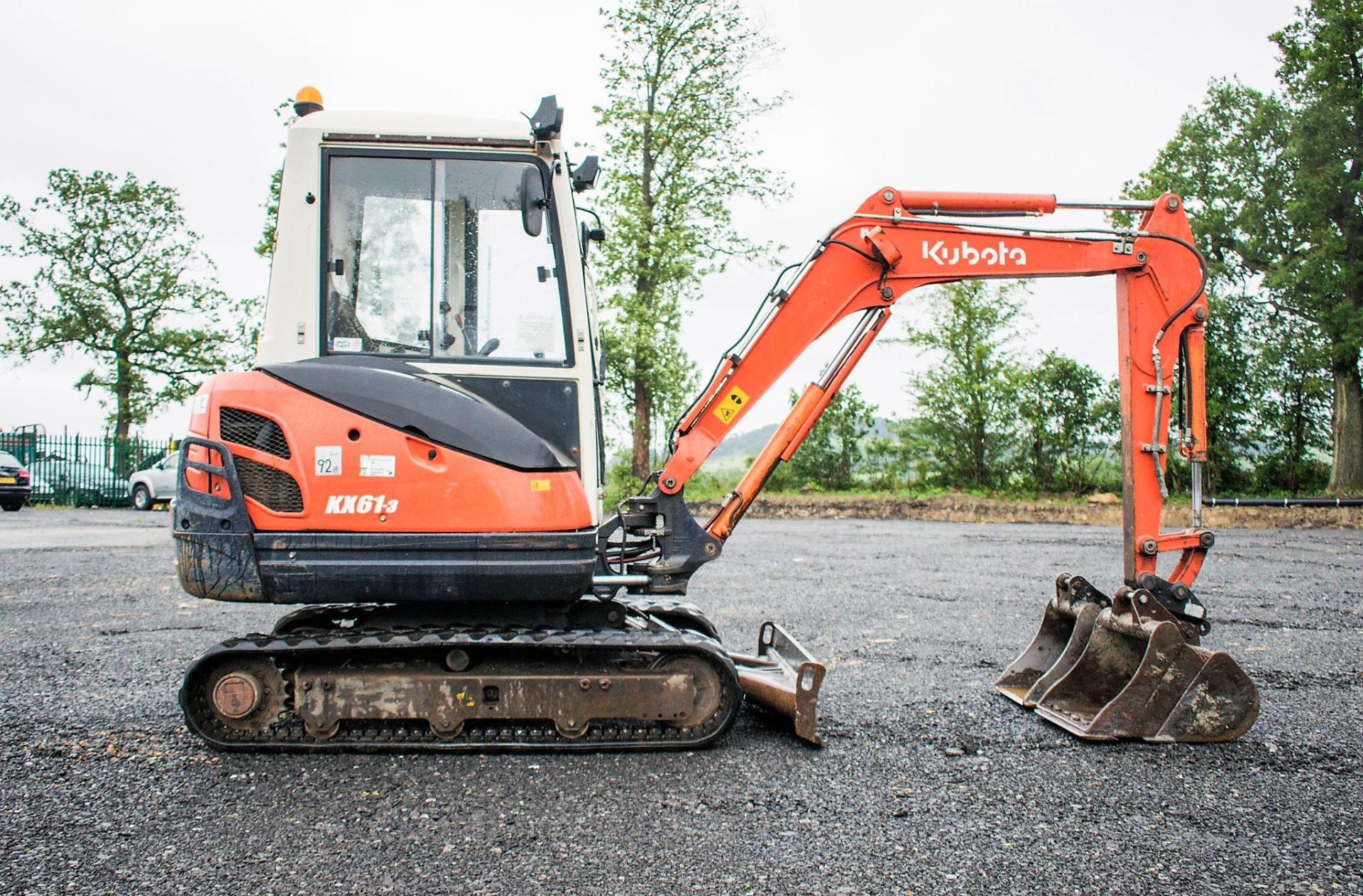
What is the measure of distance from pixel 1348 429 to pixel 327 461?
75.1 feet

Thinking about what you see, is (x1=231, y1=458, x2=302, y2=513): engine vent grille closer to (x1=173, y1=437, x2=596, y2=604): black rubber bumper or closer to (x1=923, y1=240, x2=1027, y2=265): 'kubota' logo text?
(x1=173, y1=437, x2=596, y2=604): black rubber bumper

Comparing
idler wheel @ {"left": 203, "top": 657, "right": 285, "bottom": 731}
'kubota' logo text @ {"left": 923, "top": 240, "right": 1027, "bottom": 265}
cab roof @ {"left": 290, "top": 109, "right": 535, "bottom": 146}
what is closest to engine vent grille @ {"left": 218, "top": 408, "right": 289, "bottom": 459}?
idler wheel @ {"left": 203, "top": 657, "right": 285, "bottom": 731}

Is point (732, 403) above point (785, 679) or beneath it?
above

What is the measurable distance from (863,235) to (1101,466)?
18.2 m

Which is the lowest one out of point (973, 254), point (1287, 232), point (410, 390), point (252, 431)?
point (252, 431)

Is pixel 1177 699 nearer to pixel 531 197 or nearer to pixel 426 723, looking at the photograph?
pixel 426 723

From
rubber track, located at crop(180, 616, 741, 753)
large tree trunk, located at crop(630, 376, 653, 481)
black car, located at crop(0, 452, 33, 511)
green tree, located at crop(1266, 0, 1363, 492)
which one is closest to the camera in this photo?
rubber track, located at crop(180, 616, 741, 753)

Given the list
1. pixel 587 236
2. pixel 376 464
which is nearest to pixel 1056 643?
pixel 587 236

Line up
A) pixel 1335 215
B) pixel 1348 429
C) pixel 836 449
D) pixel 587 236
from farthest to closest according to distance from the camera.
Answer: pixel 836 449
pixel 1335 215
pixel 1348 429
pixel 587 236

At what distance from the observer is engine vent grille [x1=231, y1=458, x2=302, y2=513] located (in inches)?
157

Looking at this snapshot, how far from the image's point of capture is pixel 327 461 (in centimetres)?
396

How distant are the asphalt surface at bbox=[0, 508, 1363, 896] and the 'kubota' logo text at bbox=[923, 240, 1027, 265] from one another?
233 centimetres

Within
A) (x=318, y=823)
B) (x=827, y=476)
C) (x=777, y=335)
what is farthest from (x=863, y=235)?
(x=827, y=476)

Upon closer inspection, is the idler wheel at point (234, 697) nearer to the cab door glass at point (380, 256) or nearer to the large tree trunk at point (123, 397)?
the cab door glass at point (380, 256)
